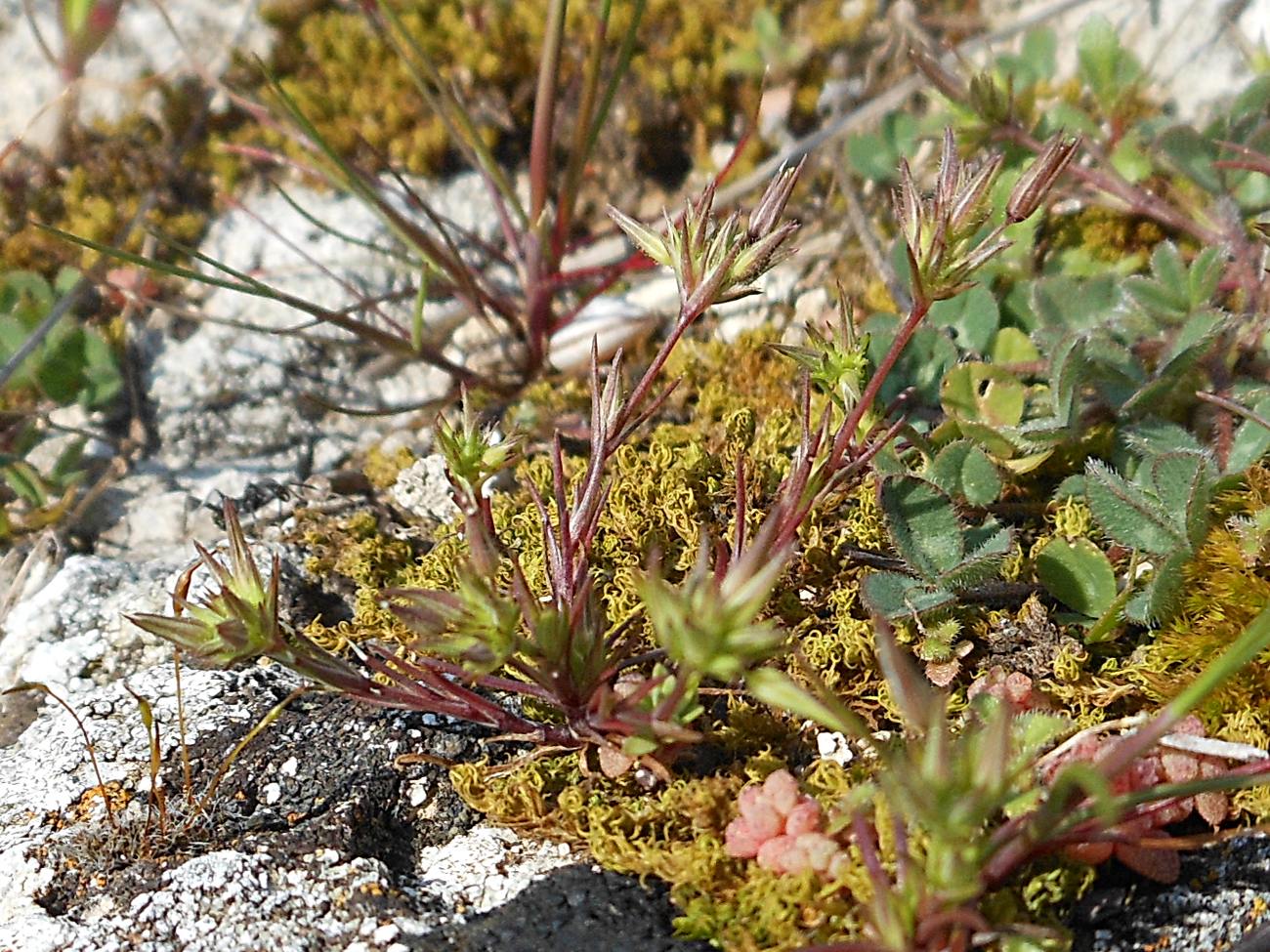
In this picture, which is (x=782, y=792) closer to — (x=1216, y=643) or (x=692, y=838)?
(x=692, y=838)

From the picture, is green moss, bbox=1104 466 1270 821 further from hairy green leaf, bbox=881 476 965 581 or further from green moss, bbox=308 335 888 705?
green moss, bbox=308 335 888 705

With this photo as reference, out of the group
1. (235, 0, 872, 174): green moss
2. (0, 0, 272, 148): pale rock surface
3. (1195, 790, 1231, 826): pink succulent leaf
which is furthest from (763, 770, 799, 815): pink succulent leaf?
(0, 0, 272, 148): pale rock surface

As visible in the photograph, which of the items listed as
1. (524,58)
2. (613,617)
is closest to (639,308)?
(524,58)

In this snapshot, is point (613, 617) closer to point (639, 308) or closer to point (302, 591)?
point (302, 591)

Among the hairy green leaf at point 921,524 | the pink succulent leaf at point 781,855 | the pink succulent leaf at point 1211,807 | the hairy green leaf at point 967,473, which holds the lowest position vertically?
the pink succulent leaf at point 781,855

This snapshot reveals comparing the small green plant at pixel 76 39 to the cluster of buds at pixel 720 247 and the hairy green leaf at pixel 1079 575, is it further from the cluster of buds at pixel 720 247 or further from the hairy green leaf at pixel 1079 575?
the hairy green leaf at pixel 1079 575


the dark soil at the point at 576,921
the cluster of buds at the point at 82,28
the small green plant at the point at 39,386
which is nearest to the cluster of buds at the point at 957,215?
the dark soil at the point at 576,921

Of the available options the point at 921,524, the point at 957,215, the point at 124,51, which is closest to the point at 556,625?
the point at 921,524
